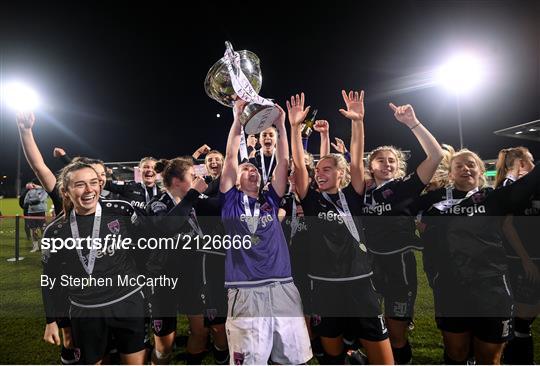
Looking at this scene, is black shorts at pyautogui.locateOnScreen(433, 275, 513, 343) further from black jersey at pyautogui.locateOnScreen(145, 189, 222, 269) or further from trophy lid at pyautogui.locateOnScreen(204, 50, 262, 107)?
trophy lid at pyautogui.locateOnScreen(204, 50, 262, 107)

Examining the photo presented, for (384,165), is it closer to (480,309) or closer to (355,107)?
(355,107)

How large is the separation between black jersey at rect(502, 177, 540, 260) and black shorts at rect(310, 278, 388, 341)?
1.45 metres

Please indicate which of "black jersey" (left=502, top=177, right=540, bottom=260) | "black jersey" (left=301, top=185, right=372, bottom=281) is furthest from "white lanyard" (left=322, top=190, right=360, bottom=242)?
"black jersey" (left=502, top=177, right=540, bottom=260)

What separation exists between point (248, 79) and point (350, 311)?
6.61 feet

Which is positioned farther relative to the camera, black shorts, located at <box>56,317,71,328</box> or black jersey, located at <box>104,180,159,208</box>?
black jersey, located at <box>104,180,159,208</box>

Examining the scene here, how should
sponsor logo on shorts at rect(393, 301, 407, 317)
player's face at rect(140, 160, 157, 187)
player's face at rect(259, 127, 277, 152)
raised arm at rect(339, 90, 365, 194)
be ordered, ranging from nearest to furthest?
1. raised arm at rect(339, 90, 365, 194)
2. sponsor logo on shorts at rect(393, 301, 407, 317)
3. player's face at rect(259, 127, 277, 152)
4. player's face at rect(140, 160, 157, 187)

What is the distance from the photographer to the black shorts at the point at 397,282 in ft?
11.1

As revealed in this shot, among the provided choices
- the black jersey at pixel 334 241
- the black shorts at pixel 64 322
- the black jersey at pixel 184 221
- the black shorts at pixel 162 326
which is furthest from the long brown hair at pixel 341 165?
the black shorts at pixel 64 322

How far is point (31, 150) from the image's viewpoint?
293 cm

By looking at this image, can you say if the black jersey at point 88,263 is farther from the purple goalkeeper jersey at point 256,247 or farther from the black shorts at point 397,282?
the black shorts at point 397,282

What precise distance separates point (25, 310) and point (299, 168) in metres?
4.77

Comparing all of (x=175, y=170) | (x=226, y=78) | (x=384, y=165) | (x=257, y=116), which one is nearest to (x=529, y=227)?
(x=384, y=165)

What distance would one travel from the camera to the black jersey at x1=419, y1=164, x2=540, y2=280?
9.04 feet

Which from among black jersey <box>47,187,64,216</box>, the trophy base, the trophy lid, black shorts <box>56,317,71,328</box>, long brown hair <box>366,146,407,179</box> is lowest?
black shorts <box>56,317,71,328</box>
